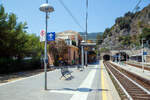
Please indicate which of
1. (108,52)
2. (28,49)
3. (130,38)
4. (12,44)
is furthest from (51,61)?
(130,38)

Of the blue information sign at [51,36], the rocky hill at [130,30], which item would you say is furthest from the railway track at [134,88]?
the rocky hill at [130,30]

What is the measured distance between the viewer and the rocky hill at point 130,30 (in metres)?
99.1

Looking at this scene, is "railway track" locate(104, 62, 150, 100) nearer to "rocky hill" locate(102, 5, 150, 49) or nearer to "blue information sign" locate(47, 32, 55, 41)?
"blue information sign" locate(47, 32, 55, 41)

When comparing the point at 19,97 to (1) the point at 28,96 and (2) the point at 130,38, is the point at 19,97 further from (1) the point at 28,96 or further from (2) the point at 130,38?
(2) the point at 130,38

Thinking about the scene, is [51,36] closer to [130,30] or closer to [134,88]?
[134,88]

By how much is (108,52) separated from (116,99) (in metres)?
84.0

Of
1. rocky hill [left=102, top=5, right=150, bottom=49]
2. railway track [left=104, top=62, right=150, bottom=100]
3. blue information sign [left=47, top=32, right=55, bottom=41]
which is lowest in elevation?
railway track [left=104, top=62, right=150, bottom=100]

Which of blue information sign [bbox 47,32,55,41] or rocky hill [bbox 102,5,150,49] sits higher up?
rocky hill [bbox 102,5,150,49]

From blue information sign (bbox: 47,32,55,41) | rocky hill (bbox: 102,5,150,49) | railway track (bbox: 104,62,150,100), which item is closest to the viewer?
railway track (bbox: 104,62,150,100)

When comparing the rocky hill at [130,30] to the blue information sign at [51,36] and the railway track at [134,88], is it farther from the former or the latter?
the blue information sign at [51,36]

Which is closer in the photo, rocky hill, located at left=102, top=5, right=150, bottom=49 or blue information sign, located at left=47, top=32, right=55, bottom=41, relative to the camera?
blue information sign, located at left=47, top=32, right=55, bottom=41

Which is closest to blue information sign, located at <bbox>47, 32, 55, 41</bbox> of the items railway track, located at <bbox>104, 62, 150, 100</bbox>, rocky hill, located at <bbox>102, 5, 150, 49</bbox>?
railway track, located at <bbox>104, 62, 150, 100</bbox>

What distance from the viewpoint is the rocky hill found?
99.1 m

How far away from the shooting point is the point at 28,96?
5.82m
